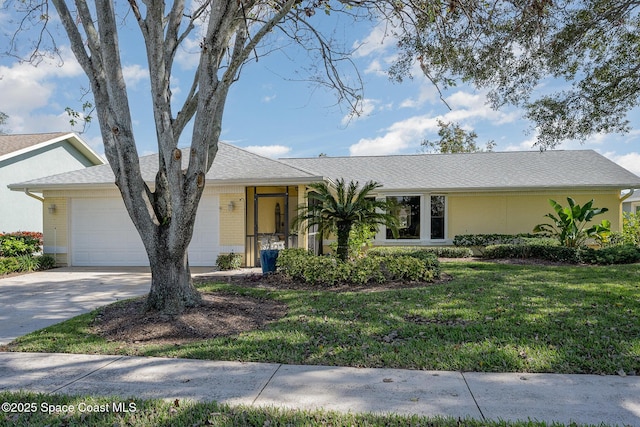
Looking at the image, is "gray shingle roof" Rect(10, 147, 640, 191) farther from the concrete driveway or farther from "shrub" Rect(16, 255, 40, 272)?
the concrete driveway

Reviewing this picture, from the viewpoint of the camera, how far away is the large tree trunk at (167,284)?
6.11m

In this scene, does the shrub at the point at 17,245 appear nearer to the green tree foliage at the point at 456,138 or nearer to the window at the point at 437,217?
the window at the point at 437,217

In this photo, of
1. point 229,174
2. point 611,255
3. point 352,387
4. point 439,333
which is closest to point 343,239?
point 439,333

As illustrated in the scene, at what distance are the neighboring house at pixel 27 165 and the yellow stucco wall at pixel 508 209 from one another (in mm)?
21079

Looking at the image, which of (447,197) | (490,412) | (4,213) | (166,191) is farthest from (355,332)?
(4,213)

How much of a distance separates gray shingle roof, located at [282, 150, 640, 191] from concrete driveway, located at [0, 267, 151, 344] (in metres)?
10.00

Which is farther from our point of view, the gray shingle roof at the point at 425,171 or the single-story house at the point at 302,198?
the gray shingle roof at the point at 425,171

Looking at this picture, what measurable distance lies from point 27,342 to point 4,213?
58.3ft

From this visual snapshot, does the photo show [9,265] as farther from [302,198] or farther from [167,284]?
[302,198]

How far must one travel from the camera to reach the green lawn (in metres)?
4.33

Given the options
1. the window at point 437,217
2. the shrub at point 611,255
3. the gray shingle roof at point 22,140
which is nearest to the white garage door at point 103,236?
the gray shingle roof at point 22,140

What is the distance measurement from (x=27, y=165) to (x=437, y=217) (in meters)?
20.9

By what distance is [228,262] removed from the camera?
12305 mm

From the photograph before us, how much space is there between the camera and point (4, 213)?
18578 millimetres
